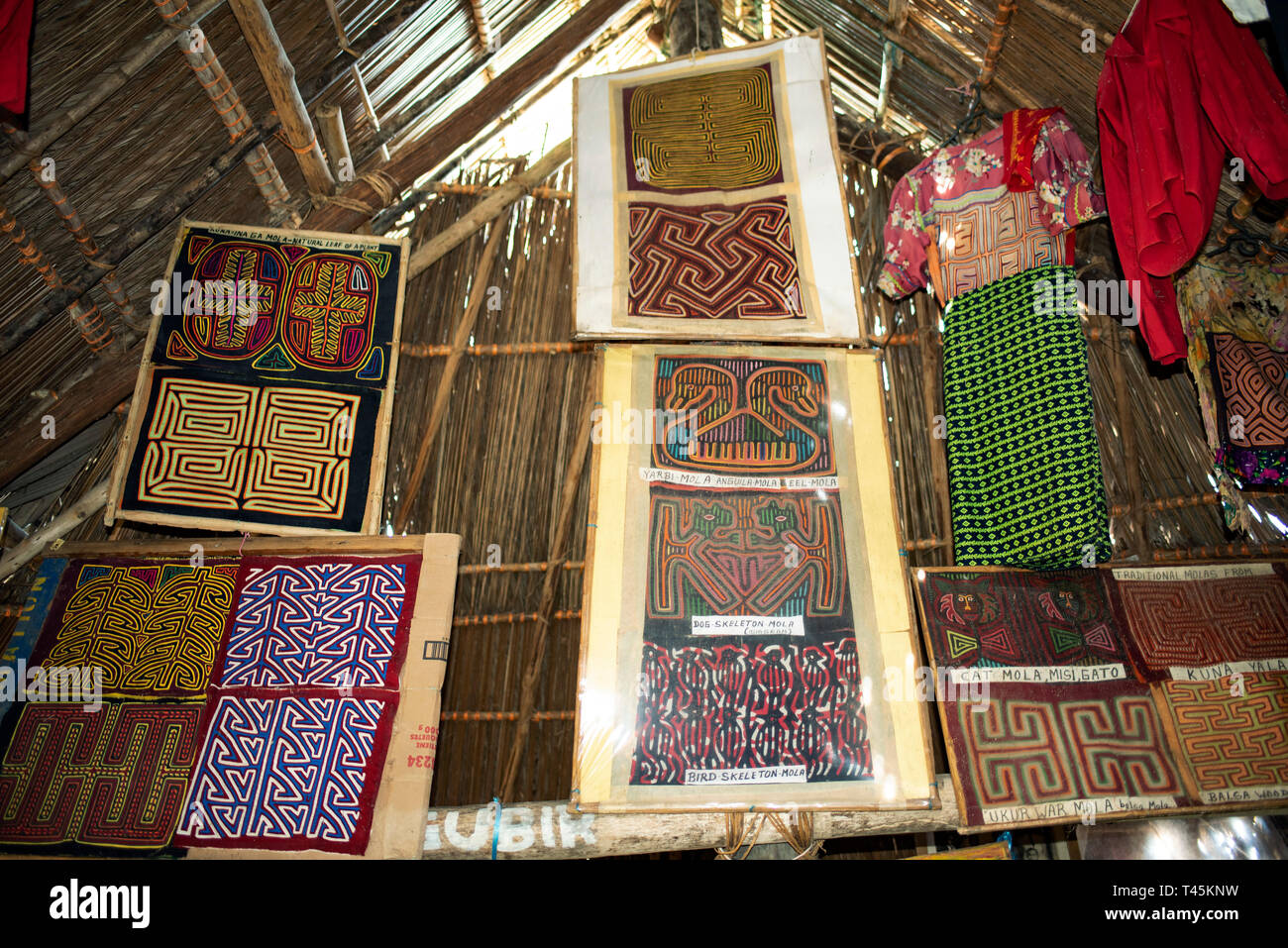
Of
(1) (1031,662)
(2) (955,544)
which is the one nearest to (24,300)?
(2) (955,544)

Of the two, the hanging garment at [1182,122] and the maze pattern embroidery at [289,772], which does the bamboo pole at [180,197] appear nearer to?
the maze pattern embroidery at [289,772]

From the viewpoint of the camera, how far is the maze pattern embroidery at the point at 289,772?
7.92 feet

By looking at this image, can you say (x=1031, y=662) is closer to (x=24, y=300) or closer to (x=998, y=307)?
(x=998, y=307)

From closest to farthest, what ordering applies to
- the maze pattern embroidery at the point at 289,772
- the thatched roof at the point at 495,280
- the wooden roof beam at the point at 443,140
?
the maze pattern embroidery at the point at 289,772, the thatched roof at the point at 495,280, the wooden roof beam at the point at 443,140

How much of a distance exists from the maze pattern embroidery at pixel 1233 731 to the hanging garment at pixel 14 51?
358cm

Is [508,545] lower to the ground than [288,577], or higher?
higher

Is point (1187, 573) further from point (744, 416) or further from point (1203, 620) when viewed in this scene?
point (744, 416)

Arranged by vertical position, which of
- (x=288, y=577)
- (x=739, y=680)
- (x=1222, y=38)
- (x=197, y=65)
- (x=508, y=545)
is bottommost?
(x=739, y=680)

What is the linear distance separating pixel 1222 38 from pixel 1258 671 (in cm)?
189

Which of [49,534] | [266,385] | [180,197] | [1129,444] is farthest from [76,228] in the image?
[1129,444]

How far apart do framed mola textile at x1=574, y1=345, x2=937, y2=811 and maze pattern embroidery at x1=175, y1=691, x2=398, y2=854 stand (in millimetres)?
590

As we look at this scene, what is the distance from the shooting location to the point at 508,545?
3.54m

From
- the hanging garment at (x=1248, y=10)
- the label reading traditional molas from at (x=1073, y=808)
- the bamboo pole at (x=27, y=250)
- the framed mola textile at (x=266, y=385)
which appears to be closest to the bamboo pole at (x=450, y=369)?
the framed mola textile at (x=266, y=385)

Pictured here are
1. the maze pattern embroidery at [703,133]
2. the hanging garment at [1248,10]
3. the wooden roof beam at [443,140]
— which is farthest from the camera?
the wooden roof beam at [443,140]
